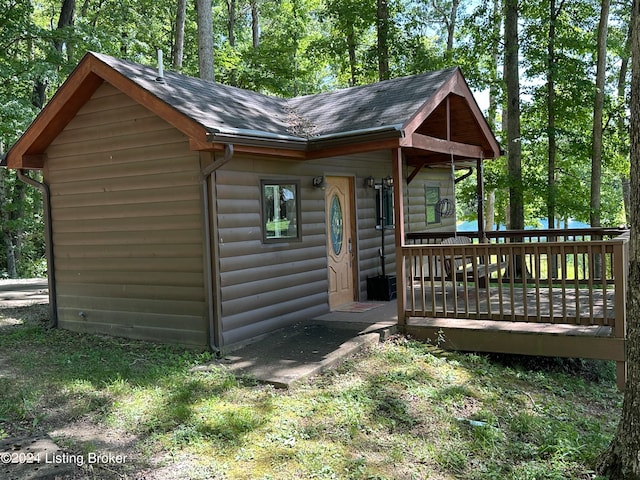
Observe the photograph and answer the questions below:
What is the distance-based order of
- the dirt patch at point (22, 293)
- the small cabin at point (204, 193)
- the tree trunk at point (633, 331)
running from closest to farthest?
the tree trunk at point (633, 331) < the small cabin at point (204, 193) < the dirt patch at point (22, 293)

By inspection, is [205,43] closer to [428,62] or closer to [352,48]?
[352,48]

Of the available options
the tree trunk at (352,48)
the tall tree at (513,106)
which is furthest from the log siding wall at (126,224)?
the tree trunk at (352,48)

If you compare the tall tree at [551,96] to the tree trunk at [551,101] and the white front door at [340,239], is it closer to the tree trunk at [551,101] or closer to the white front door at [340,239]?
the tree trunk at [551,101]

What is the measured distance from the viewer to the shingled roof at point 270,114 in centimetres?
645

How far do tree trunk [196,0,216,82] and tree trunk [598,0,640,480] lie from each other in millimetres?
11277

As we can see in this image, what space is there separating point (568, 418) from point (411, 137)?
365 cm

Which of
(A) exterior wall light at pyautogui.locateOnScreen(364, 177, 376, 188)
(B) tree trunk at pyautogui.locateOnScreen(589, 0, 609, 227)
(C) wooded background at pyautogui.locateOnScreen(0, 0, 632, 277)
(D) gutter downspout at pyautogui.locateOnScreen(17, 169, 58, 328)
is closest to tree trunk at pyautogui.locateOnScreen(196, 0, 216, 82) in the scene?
(C) wooded background at pyautogui.locateOnScreen(0, 0, 632, 277)

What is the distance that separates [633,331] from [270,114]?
618 centimetres

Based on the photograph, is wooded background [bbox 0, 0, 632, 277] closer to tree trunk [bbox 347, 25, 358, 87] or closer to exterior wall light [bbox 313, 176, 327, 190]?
tree trunk [bbox 347, 25, 358, 87]

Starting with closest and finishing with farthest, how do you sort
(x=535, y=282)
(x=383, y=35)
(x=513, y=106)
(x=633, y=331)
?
(x=633, y=331) → (x=535, y=282) → (x=513, y=106) → (x=383, y=35)

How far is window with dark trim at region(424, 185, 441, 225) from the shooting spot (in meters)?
12.0

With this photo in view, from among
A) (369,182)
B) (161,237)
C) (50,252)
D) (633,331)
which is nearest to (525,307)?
(633,331)

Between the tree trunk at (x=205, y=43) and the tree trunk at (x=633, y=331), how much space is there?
11277 millimetres

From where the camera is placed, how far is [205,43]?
13.4 m
